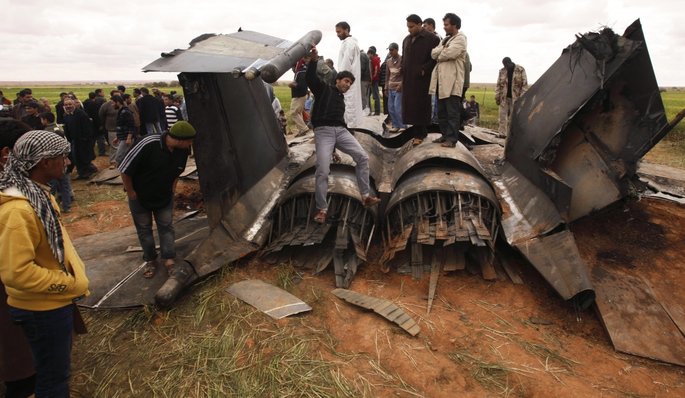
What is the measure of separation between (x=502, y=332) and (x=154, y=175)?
4.08m

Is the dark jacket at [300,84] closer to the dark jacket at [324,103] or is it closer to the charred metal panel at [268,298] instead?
the dark jacket at [324,103]

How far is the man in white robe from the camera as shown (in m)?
7.72

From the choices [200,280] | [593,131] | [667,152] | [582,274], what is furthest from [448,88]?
Answer: [667,152]

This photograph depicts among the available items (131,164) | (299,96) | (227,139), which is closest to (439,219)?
(227,139)

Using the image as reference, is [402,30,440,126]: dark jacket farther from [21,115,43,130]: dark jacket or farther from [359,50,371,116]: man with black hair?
[21,115,43,130]: dark jacket

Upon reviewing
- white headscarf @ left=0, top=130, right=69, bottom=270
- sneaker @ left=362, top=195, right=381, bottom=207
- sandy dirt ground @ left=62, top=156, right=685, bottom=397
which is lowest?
sandy dirt ground @ left=62, top=156, right=685, bottom=397

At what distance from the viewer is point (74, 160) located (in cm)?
1075

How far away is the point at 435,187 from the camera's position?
17.5ft

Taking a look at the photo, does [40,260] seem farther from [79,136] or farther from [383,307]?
[79,136]

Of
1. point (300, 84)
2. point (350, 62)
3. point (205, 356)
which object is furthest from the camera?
point (300, 84)

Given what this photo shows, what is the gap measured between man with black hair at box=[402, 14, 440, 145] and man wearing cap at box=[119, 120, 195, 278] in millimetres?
4084

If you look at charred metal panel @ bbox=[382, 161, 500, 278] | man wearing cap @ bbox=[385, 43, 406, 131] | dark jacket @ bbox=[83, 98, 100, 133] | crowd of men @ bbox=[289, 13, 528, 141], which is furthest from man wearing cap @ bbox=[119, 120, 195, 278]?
Answer: dark jacket @ bbox=[83, 98, 100, 133]

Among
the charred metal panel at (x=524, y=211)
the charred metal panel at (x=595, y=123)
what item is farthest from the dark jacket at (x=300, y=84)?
the charred metal panel at (x=595, y=123)

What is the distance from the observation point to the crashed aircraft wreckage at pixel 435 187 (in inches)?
188
